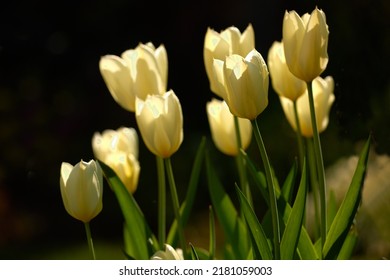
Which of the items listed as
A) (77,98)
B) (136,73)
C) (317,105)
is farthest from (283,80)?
(77,98)

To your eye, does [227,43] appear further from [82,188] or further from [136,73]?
[82,188]

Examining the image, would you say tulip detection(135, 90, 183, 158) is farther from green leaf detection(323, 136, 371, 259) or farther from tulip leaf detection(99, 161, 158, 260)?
green leaf detection(323, 136, 371, 259)

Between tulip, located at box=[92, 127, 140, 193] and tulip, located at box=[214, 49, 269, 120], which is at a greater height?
tulip, located at box=[214, 49, 269, 120]

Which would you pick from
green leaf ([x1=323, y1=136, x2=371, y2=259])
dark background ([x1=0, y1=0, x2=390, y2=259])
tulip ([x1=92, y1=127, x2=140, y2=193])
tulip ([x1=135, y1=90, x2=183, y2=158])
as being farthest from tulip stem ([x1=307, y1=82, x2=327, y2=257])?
dark background ([x1=0, y1=0, x2=390, y2=259])

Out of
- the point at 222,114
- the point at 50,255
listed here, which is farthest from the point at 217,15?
the point at 222,114

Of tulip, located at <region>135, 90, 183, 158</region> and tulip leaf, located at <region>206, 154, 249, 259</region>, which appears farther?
tulip leaf, located at <region>206, 154, 249, 259</region>

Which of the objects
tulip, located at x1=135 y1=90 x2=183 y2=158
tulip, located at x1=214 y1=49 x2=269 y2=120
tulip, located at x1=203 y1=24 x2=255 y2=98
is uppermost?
tulip, located at x1=203 y1=24 x2=255 y2=98

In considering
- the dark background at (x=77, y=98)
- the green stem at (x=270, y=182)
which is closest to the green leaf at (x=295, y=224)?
the green stem at (x=270, y=182)

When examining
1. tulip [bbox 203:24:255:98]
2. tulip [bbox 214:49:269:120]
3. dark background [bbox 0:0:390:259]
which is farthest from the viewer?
dark background [bbox 0:0:390:259]
